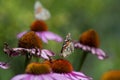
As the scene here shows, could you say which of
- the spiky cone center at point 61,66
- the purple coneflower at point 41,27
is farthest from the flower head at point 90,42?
the spiky cone center at point 61,66

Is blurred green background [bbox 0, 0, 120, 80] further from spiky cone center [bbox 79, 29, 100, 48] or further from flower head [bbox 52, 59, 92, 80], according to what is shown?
flower head [bbox 52, 59, 92, 80]

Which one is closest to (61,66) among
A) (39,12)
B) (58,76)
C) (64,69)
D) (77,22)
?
(64,69)

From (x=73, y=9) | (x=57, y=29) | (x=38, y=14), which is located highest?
(x=73, y=9)

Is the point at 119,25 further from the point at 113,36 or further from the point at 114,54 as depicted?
the point at 114,54

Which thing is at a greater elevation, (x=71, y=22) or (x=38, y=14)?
(x=71, y=22)

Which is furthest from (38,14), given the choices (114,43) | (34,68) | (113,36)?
(113,36)

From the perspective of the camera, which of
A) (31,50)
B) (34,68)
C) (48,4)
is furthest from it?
(48,4)

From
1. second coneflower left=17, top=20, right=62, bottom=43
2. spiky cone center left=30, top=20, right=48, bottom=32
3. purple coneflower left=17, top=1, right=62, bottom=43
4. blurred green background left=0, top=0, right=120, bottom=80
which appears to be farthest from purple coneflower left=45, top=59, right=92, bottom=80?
blurred green background left=0, top=0, right=120, bottom=80
